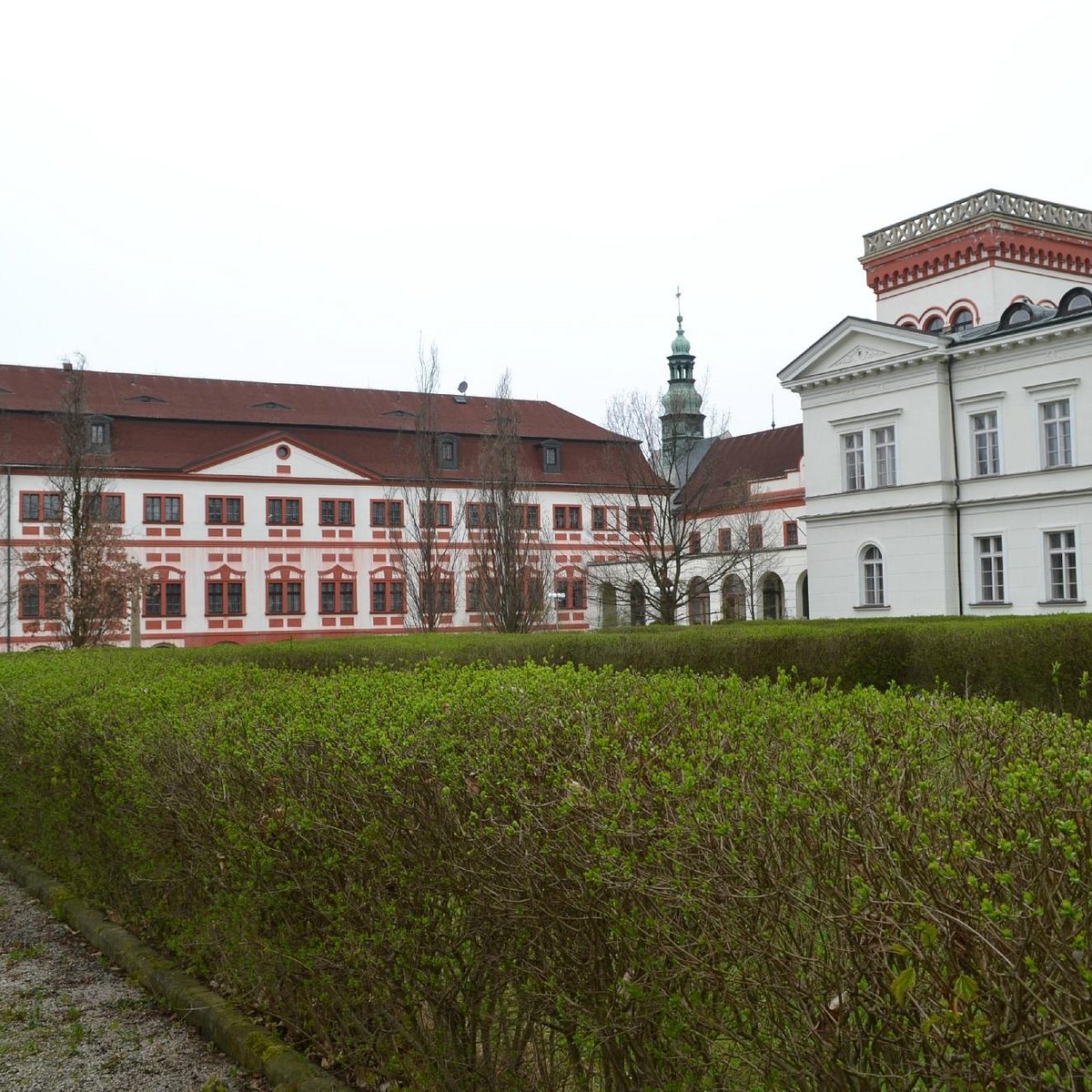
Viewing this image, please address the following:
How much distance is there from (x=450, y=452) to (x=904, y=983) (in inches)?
2028

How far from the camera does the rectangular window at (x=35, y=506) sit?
4550 centimetres

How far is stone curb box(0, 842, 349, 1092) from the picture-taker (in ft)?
15.5

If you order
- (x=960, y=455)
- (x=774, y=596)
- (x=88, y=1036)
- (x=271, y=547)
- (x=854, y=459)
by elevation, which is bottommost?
(x=88, y=1036)

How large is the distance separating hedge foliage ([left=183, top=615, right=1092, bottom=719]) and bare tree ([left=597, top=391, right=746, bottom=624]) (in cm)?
1745

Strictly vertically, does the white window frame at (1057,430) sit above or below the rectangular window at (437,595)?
above

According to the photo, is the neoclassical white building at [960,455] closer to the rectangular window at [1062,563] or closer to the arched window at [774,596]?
the rectangular window at [1062,563]

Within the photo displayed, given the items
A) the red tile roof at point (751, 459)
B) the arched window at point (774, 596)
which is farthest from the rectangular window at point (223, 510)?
the arched window at point (774, 596)

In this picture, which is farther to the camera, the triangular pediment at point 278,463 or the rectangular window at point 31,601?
the triangular pediment at point 278,463

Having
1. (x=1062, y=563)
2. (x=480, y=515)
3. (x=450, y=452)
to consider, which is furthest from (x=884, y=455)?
(x=450, y=452)

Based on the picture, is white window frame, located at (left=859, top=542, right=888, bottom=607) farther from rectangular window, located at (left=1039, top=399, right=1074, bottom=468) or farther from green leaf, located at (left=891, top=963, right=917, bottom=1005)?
green leaf, located at (left=891, top=963, right=917, bottom=1005)

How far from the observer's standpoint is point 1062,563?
94.7ft

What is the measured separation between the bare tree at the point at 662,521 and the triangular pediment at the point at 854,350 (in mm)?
4599

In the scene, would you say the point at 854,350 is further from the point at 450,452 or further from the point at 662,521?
the point at 450,452

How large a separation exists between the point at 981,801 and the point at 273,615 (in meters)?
48.6
